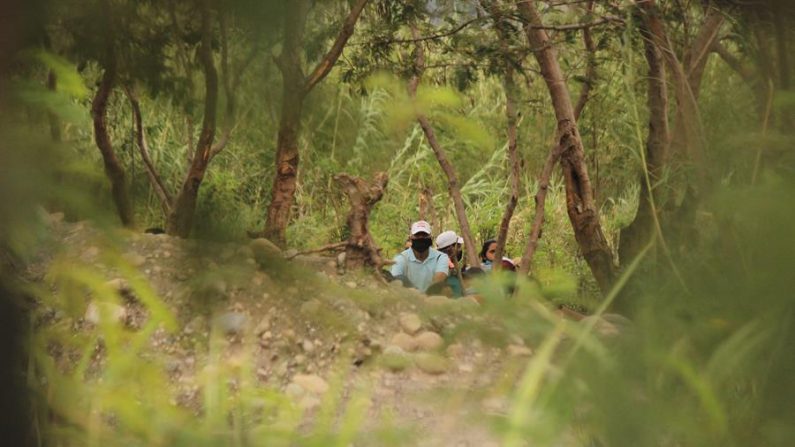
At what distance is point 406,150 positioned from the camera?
913 cm

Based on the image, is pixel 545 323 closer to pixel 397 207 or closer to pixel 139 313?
pixel 139 313

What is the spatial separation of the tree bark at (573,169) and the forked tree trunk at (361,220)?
109 cm

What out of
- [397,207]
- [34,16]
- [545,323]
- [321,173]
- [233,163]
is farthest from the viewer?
[397,207]

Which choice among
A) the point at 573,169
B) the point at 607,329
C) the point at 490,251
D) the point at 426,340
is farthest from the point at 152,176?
the point at 490,251

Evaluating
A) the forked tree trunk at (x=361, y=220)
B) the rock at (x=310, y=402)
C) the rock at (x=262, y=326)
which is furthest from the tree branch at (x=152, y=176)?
the forked tree trunk at (x=361, y=220)

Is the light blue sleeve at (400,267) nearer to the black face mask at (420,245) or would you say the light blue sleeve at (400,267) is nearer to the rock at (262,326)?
the black face mask at (420,245)

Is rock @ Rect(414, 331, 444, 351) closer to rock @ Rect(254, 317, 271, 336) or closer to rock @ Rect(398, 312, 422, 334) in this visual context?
rock @ Rect(398, 312, 422, 334)

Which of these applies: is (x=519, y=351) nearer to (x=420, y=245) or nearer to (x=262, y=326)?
(x=262, y=326)

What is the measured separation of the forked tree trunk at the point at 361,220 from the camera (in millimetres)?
4121

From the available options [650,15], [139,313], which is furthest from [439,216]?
[139,313]

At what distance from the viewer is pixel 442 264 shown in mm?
5859

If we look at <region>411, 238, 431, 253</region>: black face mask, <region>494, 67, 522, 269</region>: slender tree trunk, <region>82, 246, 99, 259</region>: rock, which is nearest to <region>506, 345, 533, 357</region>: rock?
<region>82, 246, 99, 259</region>: rock

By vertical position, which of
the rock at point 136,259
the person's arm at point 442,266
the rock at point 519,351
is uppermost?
the rock at point 519,351

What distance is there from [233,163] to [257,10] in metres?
5.21
